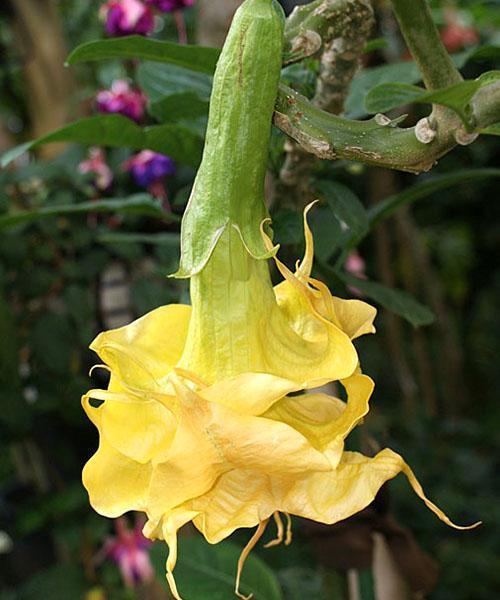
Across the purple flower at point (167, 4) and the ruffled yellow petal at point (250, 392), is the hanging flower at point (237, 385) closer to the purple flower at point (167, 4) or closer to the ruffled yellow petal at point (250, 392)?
the ruffled yellow petal at point (250, 392)

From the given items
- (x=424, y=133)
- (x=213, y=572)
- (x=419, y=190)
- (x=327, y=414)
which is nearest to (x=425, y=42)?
(x=424, y=133)

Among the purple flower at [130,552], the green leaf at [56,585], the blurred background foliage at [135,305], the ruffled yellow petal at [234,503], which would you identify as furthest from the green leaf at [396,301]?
the green leaf at [56,585]

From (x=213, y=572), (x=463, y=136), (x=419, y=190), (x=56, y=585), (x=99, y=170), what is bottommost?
(x=56, y=585)

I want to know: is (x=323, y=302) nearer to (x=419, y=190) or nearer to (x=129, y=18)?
(x=419, y=190)

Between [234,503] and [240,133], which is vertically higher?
[240,133]

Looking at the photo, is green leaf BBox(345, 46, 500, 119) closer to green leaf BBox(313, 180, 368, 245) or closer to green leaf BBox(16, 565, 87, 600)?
green leaf BBox(313, 180, 368, 245)

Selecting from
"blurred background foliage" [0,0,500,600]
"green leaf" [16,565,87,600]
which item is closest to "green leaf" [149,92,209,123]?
"blurred background foliage" [0,0,500,600]
